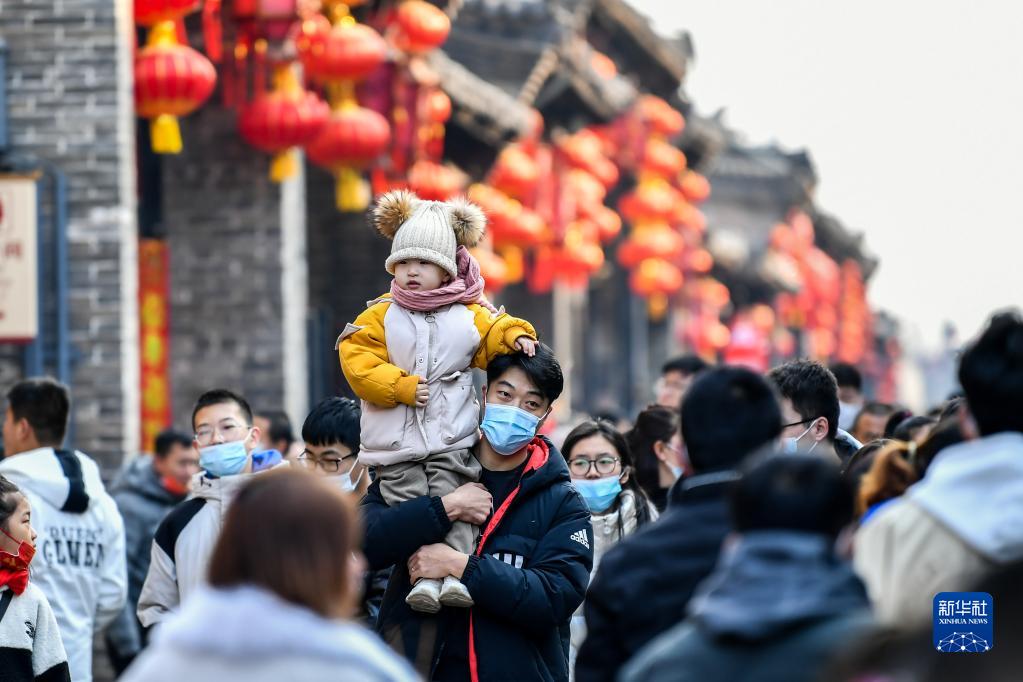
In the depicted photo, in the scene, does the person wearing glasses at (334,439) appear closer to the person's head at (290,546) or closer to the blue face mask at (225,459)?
the blue face mask at (225,459)

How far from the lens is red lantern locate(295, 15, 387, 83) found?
10188mm

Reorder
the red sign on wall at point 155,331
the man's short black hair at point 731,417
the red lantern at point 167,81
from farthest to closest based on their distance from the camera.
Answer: the red sign on wall at point 155,331 < the red lantern at point 167,81 < the man's short black hair at point 731,417

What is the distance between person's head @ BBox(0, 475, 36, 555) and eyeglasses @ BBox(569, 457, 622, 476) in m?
1.83

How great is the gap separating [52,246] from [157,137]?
79 cm

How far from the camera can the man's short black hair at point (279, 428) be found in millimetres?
8102

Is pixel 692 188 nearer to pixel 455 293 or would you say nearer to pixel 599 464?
pixel 599 464

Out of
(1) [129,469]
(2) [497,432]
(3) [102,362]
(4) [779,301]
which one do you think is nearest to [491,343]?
(2) [497,432]

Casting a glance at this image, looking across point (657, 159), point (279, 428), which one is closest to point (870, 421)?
point (279, 428)

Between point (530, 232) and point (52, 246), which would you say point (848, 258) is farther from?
point (52, 246)

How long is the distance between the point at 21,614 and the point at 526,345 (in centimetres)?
188

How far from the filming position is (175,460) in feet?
27.3

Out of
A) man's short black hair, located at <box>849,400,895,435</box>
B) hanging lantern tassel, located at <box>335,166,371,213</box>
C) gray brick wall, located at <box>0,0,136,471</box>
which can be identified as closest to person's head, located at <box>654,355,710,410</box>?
man's short black hair, located at <box>849,400,895,435</box>

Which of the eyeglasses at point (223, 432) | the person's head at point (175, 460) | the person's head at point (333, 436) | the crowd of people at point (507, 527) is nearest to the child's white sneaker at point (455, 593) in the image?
the crowd of people at point (507, 527)

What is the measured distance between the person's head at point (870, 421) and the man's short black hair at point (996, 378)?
13.1ft
